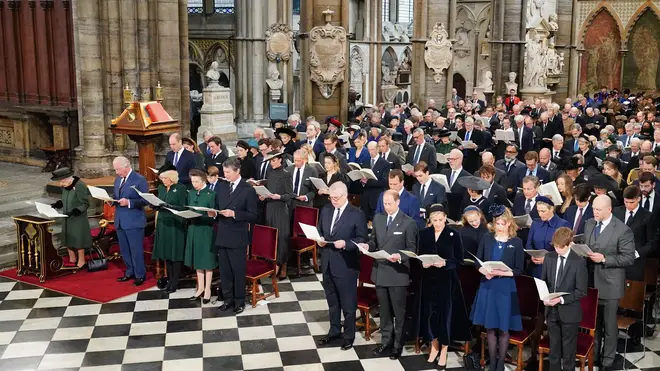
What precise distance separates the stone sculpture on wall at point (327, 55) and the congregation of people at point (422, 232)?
3454 mm

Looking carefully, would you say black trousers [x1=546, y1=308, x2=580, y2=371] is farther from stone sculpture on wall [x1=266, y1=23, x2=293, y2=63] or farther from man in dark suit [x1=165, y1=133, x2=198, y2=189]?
stone sculpture on wall [x1=266, y1=23, x2=293, y2=63]

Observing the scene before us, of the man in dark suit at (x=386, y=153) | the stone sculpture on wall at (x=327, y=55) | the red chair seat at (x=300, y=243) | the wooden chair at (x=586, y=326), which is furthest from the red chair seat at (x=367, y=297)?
the stone sculpture on wall at (x=327, y=55)

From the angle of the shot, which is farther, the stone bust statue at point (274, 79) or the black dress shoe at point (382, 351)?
the stone bust statue at point (274, 79)

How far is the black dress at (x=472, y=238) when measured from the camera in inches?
301

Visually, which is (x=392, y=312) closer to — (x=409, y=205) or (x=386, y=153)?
(x=409, y=205)

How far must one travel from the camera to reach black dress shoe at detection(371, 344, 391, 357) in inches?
310

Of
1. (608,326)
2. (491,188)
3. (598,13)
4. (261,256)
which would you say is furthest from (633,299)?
(598,13)

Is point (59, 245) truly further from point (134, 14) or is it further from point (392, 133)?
point (392, 133)

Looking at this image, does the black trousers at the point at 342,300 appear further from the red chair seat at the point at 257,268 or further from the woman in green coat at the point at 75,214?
the woman in green coat at the point at 75,214

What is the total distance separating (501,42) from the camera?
2606 centimetres

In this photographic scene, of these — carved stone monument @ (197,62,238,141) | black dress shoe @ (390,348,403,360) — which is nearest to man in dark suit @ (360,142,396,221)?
black dress shoe @ (390,348,403,360)

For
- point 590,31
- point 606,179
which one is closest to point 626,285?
point 606,179

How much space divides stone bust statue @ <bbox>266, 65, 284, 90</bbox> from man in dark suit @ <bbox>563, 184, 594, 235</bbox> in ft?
58.9

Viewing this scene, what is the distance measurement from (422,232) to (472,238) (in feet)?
1.88
